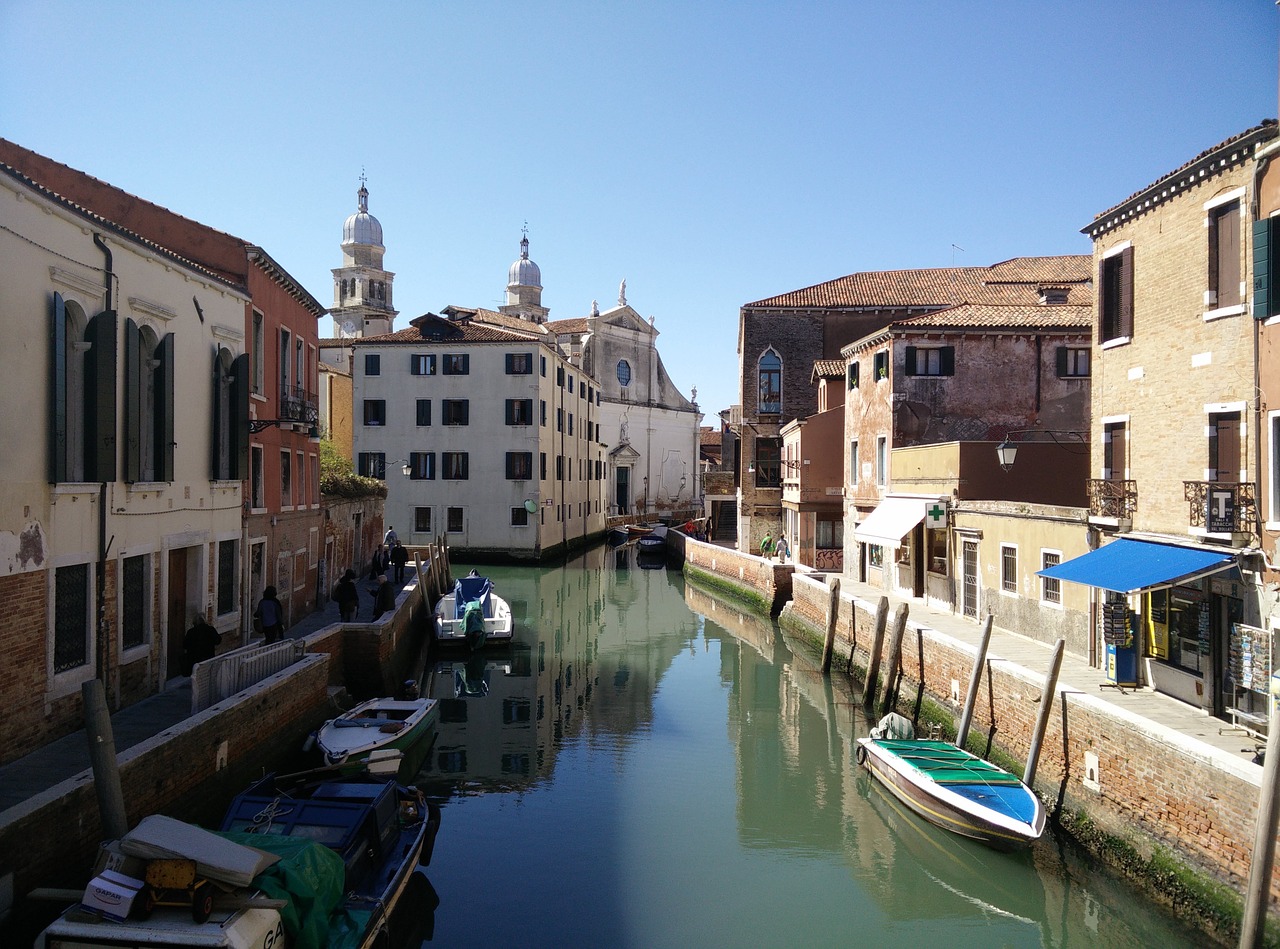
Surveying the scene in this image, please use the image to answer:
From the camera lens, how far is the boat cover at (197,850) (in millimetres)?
6027

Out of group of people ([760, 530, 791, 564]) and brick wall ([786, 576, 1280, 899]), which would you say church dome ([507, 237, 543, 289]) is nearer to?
group of people ([760, 530, 791, 564])

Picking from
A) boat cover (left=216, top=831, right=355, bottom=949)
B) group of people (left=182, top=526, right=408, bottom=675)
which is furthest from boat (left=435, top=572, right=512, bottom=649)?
boat cover (left=216, top=831, right=355, bottom=949)

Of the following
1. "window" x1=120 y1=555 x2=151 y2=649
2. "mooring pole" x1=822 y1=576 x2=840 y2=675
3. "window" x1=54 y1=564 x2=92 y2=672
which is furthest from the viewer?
"mooring pole" x1=822 y1=576 x2=840 y2=675

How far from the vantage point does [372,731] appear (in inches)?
489

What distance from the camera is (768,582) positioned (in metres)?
26.3

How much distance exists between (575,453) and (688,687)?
2826 centimetres

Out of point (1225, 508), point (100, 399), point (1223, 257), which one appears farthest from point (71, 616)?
point (1223, 257)

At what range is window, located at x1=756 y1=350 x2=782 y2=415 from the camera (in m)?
34.4

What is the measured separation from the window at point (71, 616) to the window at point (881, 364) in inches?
702

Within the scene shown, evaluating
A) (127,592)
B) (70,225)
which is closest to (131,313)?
(70,225)

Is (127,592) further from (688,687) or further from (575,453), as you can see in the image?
(575,453)

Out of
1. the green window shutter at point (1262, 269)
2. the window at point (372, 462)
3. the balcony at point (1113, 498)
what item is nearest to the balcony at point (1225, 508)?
the balcony at point (1113, 498)

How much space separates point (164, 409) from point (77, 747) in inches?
175

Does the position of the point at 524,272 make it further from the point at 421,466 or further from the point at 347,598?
the point at 347,598
